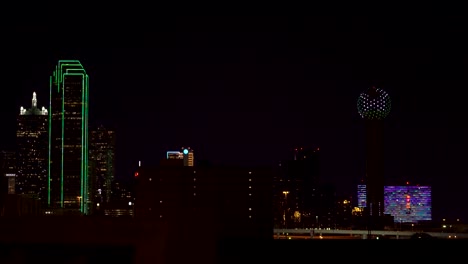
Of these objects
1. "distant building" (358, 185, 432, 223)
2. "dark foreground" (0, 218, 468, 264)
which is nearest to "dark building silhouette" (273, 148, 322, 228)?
"distant building" (358, 185, 432, 223)

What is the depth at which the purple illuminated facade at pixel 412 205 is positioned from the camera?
152375 mm

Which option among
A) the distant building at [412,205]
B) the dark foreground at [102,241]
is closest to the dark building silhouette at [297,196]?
the distant building at [412,205]

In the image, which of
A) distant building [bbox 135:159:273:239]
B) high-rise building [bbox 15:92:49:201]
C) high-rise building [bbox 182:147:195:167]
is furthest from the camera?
high-rise building [bbox 15:92:49:201]

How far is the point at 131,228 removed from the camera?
5.61m

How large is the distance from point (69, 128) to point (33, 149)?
7.72m

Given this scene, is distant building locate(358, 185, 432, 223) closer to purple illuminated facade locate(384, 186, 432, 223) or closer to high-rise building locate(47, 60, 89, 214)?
purple illuminated facade locate(384, 186, 432, 223)

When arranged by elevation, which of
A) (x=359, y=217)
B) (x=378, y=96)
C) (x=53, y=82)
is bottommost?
(x=359, y=217)

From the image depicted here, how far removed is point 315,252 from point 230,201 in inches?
1123

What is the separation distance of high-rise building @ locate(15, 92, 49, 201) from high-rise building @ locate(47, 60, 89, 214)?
1.37 m

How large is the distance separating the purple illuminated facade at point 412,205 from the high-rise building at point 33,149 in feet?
204

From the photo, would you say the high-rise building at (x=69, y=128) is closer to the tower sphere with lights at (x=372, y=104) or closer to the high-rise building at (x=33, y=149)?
the high-rise building at (x=33, y=149)

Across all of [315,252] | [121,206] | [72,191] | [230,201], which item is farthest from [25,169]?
[315,252]

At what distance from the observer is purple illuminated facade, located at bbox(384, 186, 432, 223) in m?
152

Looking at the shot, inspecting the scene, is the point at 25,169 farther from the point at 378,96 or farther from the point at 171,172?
the point at 171,172
